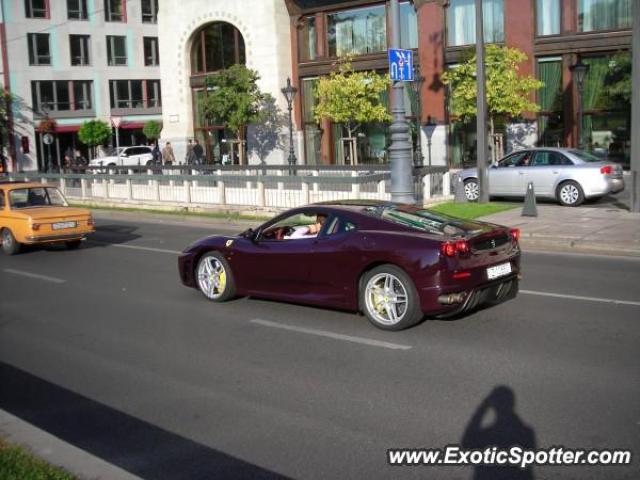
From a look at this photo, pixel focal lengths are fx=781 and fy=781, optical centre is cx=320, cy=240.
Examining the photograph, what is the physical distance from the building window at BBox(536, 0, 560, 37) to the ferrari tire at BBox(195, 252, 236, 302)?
2519 cm

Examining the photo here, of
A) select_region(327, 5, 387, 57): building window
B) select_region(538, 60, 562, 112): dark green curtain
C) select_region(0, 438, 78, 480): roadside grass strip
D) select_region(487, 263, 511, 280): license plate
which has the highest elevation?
select_region(327, 5, 387, 57): building window

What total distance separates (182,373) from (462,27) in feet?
97.2

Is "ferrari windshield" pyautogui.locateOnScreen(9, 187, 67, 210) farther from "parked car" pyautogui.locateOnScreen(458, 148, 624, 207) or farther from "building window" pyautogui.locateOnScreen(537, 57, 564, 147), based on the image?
"building window" pyautogui.locateOnScreen(537, 57, 564, 147)

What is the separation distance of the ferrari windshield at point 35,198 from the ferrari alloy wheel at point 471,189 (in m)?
11.3

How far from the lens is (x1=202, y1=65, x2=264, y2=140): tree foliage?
38.3m

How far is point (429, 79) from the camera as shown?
3472 cm

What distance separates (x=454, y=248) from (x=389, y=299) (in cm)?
96

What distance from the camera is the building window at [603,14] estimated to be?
→ 2983 centimetres

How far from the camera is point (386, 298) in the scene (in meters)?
8.56

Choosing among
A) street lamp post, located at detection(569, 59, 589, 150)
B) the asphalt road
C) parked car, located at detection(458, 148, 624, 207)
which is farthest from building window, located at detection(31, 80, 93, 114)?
the asphalt road

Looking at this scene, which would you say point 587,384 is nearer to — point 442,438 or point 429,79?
point 442,438

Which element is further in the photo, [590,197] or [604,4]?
[604,4]

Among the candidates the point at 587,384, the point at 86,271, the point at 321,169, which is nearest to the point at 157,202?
the point at 321,169

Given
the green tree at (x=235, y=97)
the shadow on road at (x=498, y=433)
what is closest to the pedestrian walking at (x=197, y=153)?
the green tree at (x=235, y=97)
